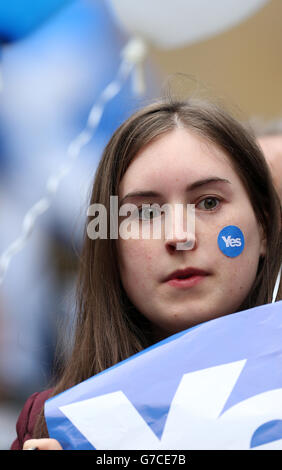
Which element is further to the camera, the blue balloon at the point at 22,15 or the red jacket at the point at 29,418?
the blue balloon at the point at 22,15

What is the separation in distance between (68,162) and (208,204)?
86cm

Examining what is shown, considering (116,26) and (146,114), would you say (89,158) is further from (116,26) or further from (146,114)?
(146,114)

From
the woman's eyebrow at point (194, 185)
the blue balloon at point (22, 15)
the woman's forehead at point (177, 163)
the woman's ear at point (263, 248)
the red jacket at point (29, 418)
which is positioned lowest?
the red jacket at point (29, 418)

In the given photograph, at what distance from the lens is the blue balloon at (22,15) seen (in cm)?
161

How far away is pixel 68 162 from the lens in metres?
1.64

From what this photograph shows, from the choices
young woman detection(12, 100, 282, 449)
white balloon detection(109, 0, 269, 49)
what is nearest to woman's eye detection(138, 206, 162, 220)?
young woman detection(12, 100, 282, 449)

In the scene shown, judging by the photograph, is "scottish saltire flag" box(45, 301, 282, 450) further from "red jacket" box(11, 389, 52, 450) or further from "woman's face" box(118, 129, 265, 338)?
"red jacket" box(11, 389, 52, 450)

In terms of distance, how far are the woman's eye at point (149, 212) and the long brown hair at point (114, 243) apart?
0.25 ft

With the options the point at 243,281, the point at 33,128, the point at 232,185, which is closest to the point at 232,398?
the point at 243,281

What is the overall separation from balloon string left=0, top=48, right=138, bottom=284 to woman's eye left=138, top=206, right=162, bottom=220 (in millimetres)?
787

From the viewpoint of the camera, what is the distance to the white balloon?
1645 millimetres

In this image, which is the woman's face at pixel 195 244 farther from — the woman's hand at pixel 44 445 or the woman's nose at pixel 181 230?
the woman's hand at pixel 44 445

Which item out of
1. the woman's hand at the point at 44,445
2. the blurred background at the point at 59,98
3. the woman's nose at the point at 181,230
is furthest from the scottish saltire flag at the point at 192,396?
the blurred background at the point at 59,98

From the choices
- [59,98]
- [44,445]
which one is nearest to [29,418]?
[44,445]
